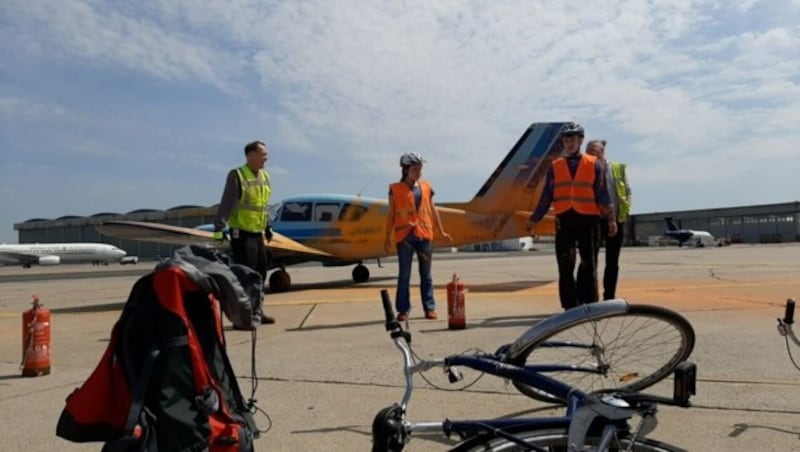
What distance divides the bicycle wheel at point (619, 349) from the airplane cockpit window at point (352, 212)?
429 inches

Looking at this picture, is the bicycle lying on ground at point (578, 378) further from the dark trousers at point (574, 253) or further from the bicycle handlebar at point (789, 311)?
the dark trousers at point (574, 253)

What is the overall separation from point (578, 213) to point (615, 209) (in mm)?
1373

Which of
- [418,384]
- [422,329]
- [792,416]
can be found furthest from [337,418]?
[422,329]

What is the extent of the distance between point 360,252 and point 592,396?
12.4 meters

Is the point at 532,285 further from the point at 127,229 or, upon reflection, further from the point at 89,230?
the point at 89,230

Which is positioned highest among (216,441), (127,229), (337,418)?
(127,229)

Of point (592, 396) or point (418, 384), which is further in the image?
point (418, 384)

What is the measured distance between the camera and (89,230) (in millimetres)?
92562

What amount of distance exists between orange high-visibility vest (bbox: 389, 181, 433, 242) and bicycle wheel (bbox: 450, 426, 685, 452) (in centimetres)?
538

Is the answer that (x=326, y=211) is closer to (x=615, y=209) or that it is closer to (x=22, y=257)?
(x=615, y=209)

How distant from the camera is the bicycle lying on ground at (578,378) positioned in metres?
1.80

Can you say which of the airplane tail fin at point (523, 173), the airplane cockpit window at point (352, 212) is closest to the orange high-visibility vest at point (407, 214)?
the airplane tail fin at point (523, 173)

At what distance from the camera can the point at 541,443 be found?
178 cm

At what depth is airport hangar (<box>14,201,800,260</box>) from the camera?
3376 inches
